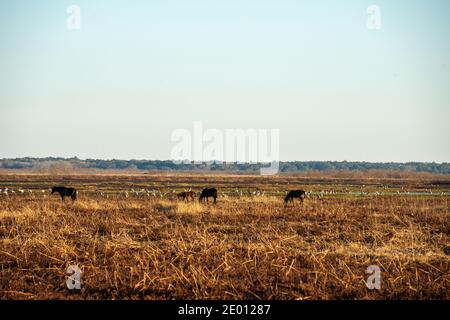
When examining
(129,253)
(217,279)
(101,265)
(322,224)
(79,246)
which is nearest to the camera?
(217,279)

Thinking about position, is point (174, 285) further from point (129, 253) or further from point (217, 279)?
point (129, 253)

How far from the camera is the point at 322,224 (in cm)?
2234

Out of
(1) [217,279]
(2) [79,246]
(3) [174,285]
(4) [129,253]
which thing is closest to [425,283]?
(1) [217,279]

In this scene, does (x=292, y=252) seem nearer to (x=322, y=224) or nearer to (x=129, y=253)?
(x=129, y=253)

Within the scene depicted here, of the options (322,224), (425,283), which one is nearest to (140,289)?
(425,283)

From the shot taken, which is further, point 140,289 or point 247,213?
point 247,213

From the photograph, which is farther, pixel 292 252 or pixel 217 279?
Result: pixel 292 252

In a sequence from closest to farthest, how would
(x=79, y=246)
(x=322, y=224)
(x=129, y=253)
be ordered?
(x=129, y=253) < (x=79, y=246) < (x=322, y=224)

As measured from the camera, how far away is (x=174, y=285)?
428 inches

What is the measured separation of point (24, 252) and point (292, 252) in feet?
24.4
